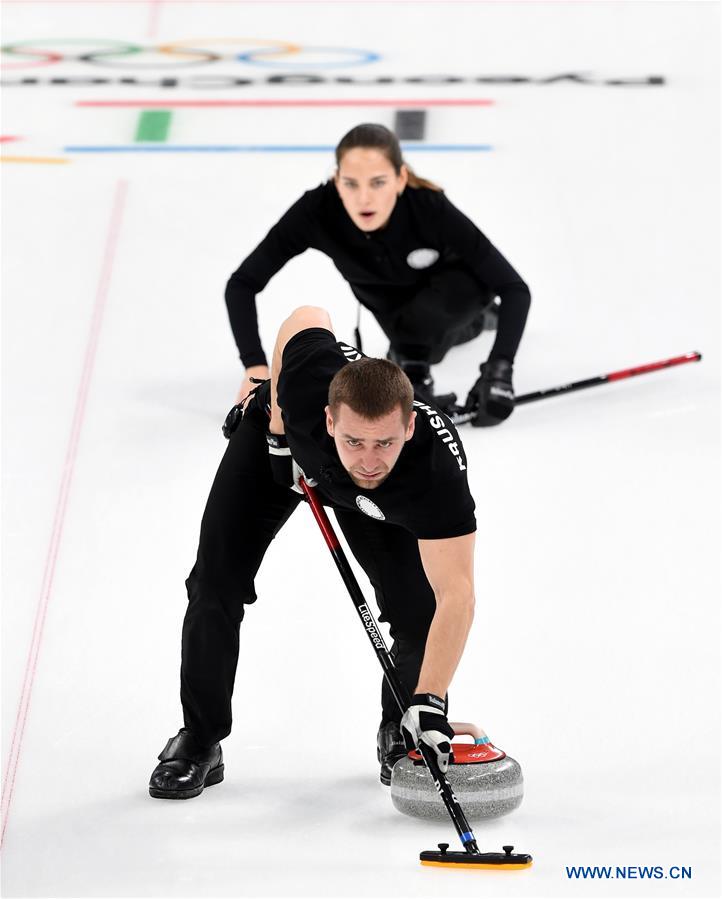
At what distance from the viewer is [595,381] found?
496 cm

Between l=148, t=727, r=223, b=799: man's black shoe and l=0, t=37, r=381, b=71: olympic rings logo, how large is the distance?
16.8ft

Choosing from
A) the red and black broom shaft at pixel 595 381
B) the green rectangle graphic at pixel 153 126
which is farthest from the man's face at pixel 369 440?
the green rectangle graphic at pixel 153 126

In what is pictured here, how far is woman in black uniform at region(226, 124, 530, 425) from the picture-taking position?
4461 mm

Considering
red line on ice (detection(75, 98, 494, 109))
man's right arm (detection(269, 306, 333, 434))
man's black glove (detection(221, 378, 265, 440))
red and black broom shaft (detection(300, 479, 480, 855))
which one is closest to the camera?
red and black broom shaft (detection(300, 479, 480, 855))

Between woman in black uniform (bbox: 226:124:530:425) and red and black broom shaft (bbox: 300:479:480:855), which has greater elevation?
woman in black uniform (bbox: 226:124:530:425)

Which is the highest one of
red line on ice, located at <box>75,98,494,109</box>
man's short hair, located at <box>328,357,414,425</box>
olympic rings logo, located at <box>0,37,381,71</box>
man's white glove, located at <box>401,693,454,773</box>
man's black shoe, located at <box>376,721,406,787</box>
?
olympic rings logo, located at <box>0,37,381,71</box>

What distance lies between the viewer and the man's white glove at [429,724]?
9.68 feet

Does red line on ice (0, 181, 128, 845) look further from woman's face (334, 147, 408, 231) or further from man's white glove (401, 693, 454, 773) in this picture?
woman's face (334, 147, 408, 231)

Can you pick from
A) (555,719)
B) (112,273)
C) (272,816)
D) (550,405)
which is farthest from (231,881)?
(112,273)

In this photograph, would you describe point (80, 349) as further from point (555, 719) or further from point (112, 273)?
point (555, 719)

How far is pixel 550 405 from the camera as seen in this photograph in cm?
498

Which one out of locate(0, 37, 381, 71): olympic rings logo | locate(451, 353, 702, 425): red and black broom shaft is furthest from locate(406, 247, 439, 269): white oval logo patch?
locate(0, 37, 381, 71): olympic rings logo

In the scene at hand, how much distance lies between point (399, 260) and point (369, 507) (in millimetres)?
1706

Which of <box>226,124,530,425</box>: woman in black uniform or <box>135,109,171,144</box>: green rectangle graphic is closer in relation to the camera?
<box>226,124,530,425</box>: woman in black uniform
